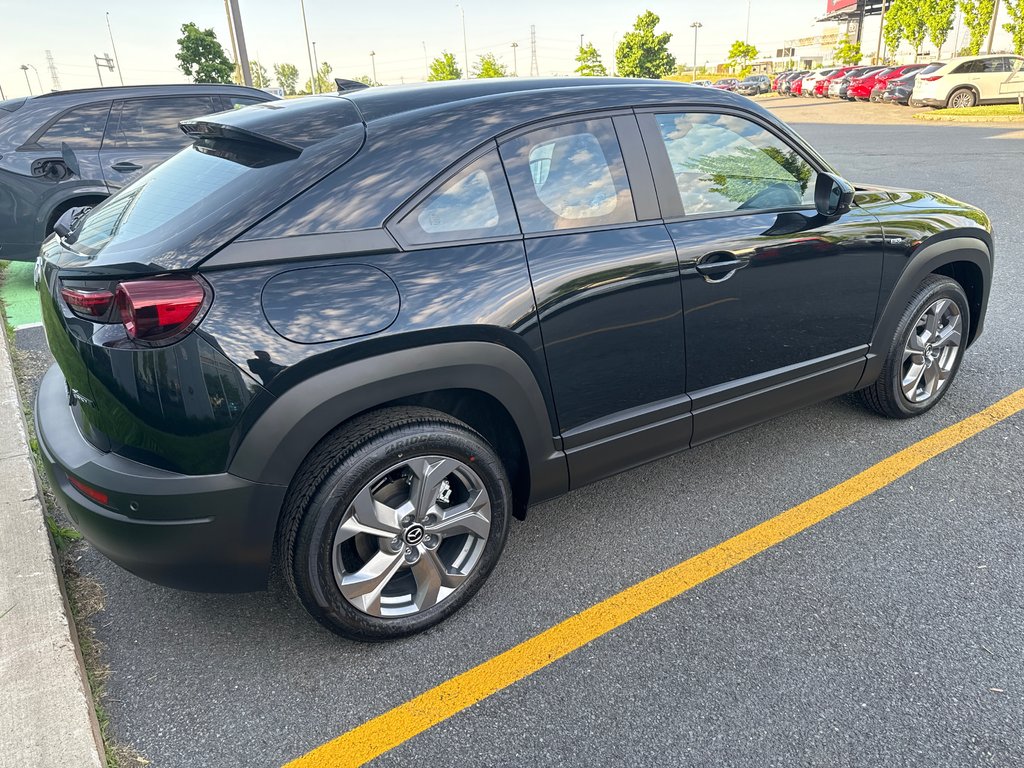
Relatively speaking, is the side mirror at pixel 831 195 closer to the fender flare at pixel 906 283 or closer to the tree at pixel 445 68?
the fender flare at pixel 906 283

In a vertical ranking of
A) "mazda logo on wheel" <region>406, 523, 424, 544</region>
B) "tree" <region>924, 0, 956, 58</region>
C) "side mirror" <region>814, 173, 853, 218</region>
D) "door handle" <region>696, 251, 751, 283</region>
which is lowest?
"mazda logo on wheel" <region>406, 523, 424, 544</region>

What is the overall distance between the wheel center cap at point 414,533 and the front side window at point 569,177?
105cm

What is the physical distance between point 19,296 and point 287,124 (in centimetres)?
585

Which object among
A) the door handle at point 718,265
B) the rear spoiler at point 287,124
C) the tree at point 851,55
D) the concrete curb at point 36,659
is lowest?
the concrete curb at point 36,659

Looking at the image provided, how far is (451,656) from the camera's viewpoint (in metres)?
2.39

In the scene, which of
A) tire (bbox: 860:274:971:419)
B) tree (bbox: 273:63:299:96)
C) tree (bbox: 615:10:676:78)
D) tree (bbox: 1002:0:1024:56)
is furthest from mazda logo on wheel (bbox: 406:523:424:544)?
tree (bbox: 273:63:299:96)

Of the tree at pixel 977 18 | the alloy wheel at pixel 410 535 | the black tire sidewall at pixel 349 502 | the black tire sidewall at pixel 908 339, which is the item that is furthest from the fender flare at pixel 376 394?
the tree at pixel 977 18

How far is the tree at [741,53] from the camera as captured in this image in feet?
244

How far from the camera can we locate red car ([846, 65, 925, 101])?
1192 inches

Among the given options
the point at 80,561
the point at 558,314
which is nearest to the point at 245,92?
the point at 80,561

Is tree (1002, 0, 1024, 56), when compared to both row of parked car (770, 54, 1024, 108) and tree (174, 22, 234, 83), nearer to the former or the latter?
row of parked car (770, 54, 1024, 108)

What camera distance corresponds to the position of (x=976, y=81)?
23.9 metres

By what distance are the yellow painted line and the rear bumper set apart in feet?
1.85

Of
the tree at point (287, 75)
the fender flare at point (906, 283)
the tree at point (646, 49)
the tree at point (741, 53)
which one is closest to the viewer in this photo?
the fender flare at point (906, 283)
